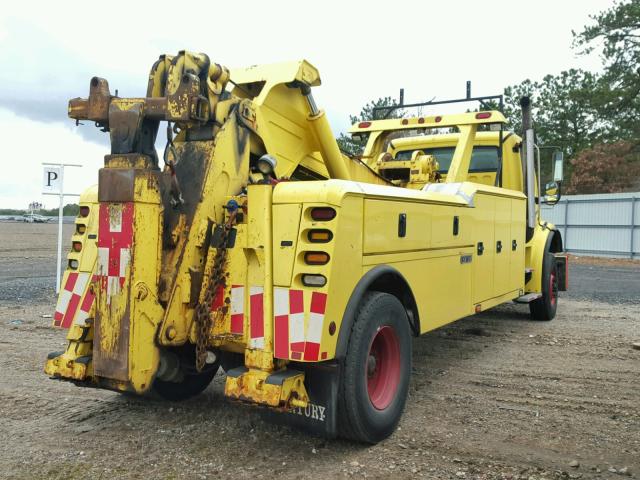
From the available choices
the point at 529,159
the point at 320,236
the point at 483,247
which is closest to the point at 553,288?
the point at 529,159

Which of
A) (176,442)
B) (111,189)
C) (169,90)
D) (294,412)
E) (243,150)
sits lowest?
(176,442)

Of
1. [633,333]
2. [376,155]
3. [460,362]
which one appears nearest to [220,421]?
[460,362]

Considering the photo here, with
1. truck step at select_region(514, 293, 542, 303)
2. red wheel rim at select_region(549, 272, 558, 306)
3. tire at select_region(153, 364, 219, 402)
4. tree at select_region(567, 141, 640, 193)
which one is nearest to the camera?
tire at select_region(153, 364, 219, 402)

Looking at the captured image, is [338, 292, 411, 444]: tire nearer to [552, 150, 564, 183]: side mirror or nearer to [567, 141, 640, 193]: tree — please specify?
[552, 150, 564, 183]: side mirror

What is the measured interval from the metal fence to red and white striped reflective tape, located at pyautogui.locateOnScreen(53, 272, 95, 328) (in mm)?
18410

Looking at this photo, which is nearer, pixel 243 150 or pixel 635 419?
pixel 243 150

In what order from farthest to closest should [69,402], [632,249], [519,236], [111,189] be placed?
[632,249] → [519,236] → [69,402] → [111,189]

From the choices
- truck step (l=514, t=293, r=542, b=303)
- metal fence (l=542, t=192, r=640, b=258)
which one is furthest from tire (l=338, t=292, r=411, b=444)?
metal fence (l=542, t=192, r=640, b=258)

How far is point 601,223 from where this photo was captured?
72.4 ft

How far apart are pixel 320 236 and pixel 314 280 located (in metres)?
0.25

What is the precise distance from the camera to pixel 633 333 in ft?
24.8

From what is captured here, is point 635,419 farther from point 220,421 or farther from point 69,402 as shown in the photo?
point 69,402

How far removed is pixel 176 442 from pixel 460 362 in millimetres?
3236

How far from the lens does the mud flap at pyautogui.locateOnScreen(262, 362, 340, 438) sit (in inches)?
135
